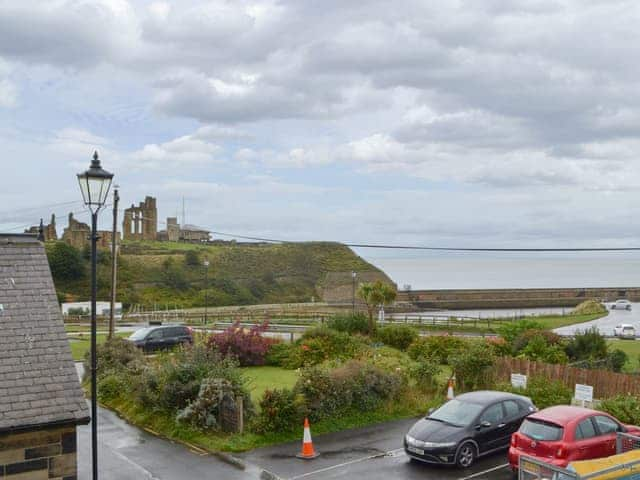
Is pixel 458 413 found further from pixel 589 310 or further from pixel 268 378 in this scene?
pixel 589 310

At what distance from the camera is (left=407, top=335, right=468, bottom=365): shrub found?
97.7 ft

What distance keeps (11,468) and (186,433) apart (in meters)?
8.82

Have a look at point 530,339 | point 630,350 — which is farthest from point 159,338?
point 630,350

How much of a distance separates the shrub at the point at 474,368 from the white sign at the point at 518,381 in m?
1.70

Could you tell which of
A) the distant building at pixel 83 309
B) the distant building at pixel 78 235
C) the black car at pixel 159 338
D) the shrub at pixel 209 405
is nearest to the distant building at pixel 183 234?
the distant building at pixel 78 235

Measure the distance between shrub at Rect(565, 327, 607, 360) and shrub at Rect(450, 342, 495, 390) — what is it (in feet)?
19.3

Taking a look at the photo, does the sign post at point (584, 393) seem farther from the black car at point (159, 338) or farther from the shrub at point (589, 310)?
the shrub at point (589, 310)

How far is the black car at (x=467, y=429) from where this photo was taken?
1495 centimetres

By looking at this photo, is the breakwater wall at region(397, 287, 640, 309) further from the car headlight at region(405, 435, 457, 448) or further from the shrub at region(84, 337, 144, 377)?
the car headlight at region(405, 435, 457, 448)

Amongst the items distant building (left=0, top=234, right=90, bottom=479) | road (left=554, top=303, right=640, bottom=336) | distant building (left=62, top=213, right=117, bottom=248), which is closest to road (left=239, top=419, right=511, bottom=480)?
distant building (left=0, top=234, right=90, bottom=479)

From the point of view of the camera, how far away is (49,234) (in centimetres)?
11262

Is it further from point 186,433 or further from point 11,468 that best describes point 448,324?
point 11,468

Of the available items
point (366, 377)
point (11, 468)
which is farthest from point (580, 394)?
point (11, 468)

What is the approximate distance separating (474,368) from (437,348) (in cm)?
692
